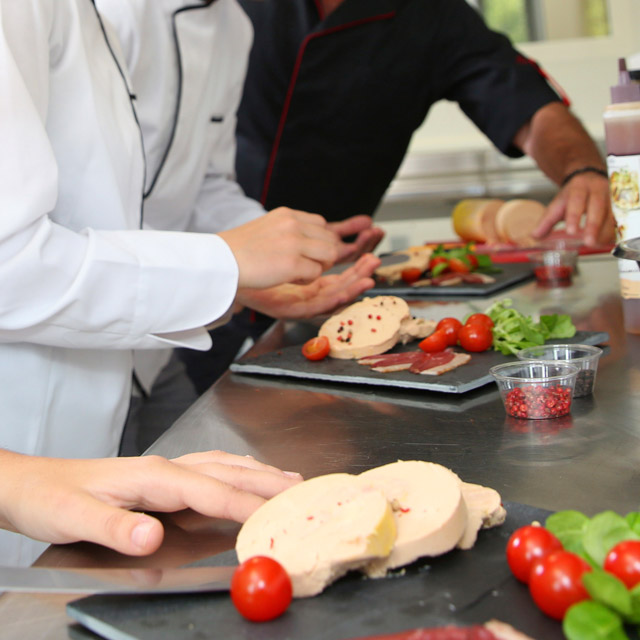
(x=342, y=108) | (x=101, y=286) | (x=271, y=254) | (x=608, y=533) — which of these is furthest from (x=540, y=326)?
(x=342, y=108)

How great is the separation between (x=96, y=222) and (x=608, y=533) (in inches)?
42.2

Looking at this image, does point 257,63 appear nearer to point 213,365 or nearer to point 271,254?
point 213,365

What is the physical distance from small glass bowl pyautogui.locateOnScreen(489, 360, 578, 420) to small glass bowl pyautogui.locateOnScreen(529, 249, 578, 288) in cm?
101

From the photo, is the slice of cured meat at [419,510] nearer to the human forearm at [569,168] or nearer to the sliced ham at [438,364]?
→ the sliced ham at [438,364]

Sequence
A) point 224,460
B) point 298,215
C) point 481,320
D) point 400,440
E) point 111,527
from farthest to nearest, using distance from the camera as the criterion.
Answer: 1. point 298,215
2. point 481,320
3. point 400,440
4. point 224,460
5. point 111,527

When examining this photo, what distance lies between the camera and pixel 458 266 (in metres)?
2.19

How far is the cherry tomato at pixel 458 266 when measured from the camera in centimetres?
219

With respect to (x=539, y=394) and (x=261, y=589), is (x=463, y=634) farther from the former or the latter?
(x=539, y=394)

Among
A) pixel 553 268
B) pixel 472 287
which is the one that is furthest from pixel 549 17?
pixel 472 287

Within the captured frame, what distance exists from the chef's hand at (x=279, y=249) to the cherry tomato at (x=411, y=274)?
2.14 ft

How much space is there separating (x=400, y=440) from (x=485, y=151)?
13.8 feet

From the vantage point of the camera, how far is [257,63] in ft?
8.89

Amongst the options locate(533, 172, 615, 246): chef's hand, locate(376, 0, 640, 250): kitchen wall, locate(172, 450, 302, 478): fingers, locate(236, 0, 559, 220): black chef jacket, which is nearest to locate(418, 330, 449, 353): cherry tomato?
locate(172, 450, 302, 478): fingers

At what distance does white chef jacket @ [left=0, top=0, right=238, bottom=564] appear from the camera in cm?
120
